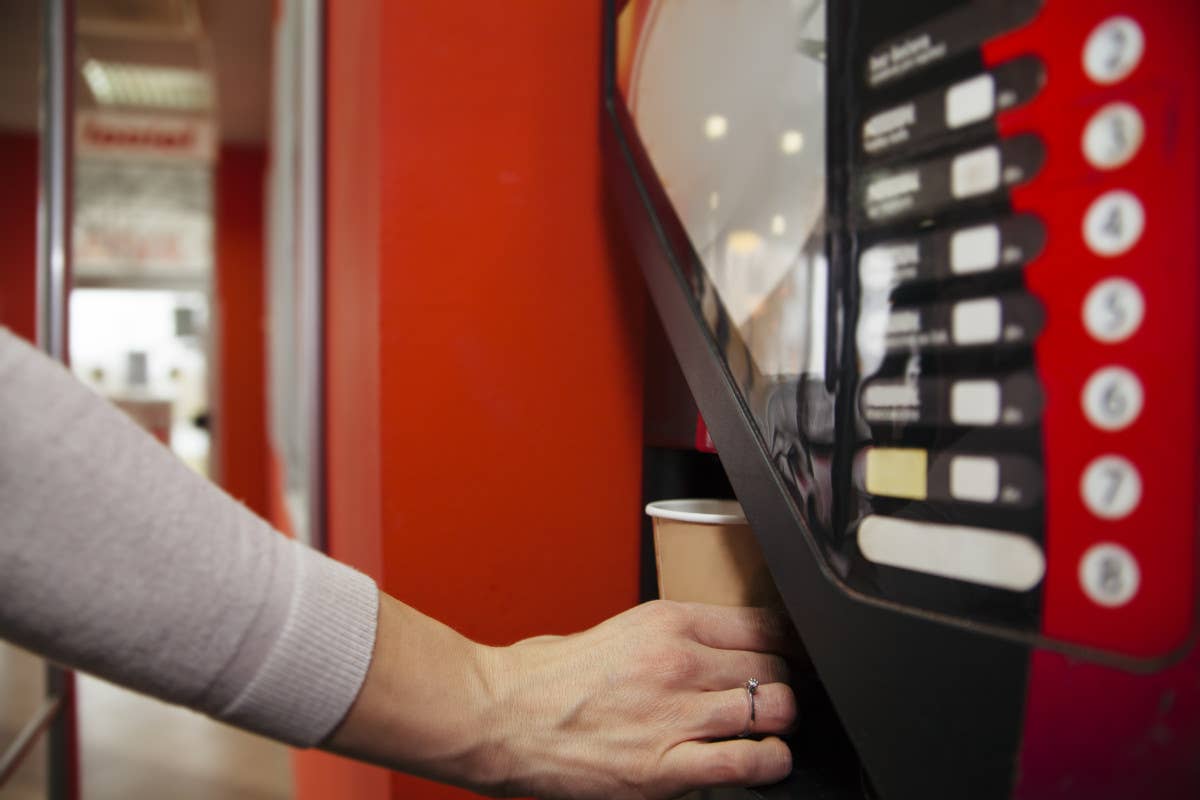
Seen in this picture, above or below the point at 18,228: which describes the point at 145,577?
below

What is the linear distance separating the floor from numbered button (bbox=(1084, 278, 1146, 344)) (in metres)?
2.52

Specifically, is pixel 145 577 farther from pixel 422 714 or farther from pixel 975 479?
pixel 975 479

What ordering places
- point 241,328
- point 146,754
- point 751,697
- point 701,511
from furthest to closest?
1. point 241,328
2. point 146,754
3. point 701,511
4. point 751,697

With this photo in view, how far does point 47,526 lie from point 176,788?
2490mm

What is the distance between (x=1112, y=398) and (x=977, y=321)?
0.06 m

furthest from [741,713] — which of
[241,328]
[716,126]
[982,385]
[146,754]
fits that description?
[241,328]

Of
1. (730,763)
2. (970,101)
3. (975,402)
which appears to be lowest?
(730,763)

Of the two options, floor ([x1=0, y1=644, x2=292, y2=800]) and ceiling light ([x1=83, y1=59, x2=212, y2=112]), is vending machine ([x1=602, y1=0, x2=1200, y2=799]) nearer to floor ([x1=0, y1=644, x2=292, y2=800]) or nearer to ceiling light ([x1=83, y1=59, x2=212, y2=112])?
floor ([x1=0, y1=644, x2=292, y2=800])

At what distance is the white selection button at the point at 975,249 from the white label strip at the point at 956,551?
A: 0.11 m

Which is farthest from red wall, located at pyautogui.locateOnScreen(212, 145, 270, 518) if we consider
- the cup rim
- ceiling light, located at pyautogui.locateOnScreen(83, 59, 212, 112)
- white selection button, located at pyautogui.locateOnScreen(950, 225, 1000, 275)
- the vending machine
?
white selection button, located at pyautogui.locateOnScreen(950, 225, 1000, 275)

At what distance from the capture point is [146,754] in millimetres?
2641

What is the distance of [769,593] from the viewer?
21.2 inches

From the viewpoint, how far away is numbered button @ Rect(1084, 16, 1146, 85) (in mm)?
299

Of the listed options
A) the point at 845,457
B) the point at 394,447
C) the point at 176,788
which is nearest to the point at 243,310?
the point at 176,788
